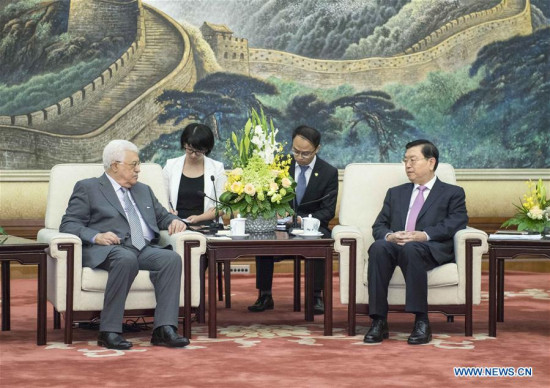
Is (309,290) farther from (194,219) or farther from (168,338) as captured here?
(168,338)

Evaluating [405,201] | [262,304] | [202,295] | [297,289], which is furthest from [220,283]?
[405,201]

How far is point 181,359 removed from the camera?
5.52 m

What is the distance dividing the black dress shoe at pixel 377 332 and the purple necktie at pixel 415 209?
0.73m

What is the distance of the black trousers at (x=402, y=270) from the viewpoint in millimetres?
6117

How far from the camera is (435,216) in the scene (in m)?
6.51

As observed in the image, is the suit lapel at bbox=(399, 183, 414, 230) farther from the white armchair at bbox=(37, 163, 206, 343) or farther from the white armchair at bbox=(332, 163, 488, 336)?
the white armchair at bbox=(37, 163, 206, 343)

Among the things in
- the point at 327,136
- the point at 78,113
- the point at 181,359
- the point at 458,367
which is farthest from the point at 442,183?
A: the point at 78,113

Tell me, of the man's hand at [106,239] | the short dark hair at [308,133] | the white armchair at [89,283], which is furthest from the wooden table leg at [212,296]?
the short dark hair at [308,133]

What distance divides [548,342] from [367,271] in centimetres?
118

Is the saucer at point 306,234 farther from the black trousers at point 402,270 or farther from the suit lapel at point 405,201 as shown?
the suit lapel at point 405,201

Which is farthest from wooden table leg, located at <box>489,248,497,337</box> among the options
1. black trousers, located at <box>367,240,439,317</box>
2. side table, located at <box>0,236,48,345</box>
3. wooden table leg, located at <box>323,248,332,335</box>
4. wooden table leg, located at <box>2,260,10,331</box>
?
wooden table leg, located at <box>2,260,10,331</box>

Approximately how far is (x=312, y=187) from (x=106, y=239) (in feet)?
6.22

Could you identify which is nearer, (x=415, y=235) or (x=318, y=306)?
(x=415, y=235)

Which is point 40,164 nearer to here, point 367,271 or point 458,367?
point 367,271
